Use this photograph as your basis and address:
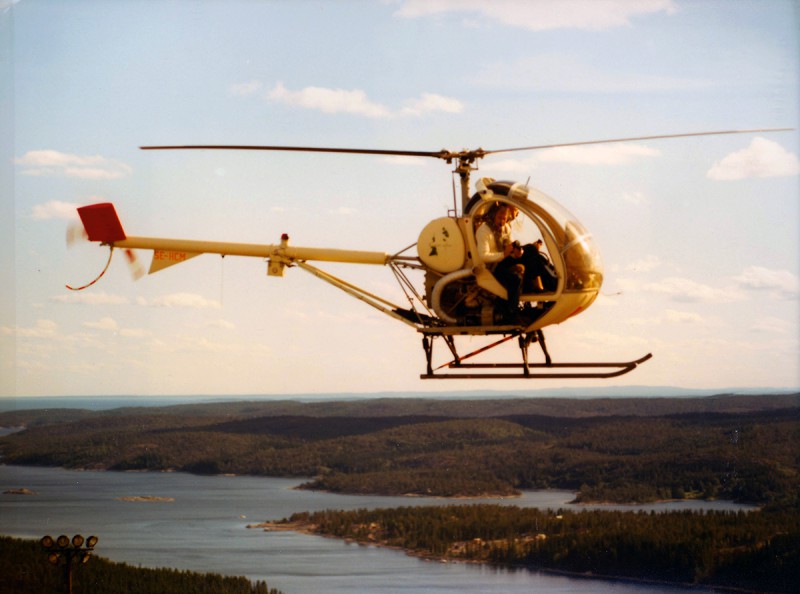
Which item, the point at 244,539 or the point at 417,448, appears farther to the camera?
the point at 417,448

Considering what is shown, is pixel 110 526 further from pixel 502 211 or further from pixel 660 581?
pixel 502 211

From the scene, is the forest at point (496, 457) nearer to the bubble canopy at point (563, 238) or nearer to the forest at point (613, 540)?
the forest at point (613, 540)

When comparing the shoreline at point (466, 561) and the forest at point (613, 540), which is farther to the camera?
the forest at point (613, 540)

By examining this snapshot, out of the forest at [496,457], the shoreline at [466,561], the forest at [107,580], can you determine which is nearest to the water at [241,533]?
the shoreline at [466,561]

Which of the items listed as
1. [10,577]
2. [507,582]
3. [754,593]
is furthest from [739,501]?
[10,577]

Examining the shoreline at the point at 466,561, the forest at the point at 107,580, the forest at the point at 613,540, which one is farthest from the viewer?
the forest at the point at 613,540

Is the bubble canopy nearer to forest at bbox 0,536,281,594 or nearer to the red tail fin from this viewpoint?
the red tail fin
